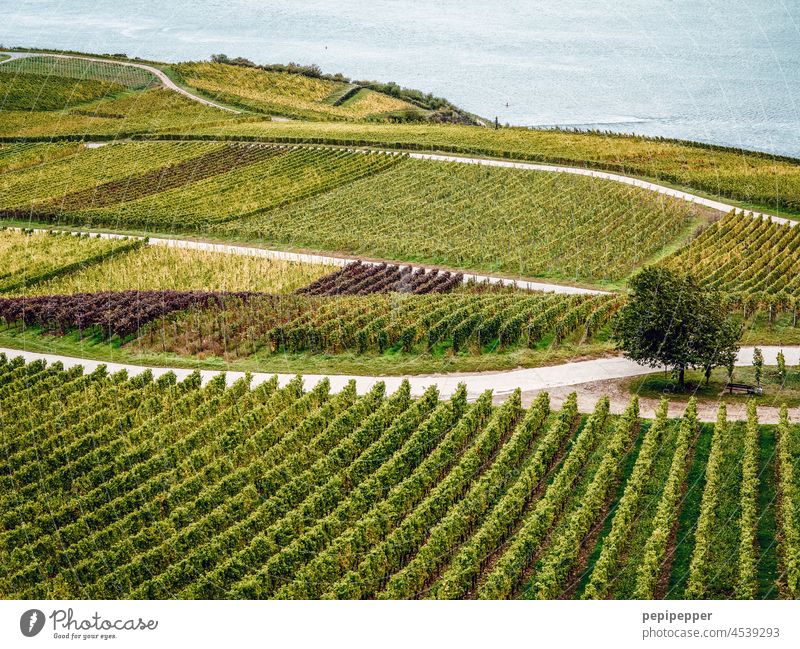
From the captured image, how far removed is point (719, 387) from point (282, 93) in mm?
92578

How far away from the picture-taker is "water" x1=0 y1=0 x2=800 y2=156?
8631 centimetres

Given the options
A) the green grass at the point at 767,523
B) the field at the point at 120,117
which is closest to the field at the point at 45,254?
the field at the point at 120,117

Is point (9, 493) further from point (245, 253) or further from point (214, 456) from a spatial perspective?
point (245, 253)

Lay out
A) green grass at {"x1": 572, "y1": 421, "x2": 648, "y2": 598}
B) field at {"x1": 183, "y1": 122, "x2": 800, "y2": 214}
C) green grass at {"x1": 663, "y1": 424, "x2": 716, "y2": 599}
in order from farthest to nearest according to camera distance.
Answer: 1. field at {"x1": 183, "y1": 122, "x2": 800, "y2": 214}
2. green grass at {"x1": 572, "y1": 421, "x2": 648, "y2": 598}
3. green grass at {"x1": 663, "y1": 424, "x2": 716, "y2": 599}

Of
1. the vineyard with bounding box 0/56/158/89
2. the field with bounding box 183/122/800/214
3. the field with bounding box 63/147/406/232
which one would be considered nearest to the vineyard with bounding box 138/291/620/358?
the field with bounding box 63/147/406/232

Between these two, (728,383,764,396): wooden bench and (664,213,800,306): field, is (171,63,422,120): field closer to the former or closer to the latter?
(664,213,800,306): field

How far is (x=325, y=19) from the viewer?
9469cm

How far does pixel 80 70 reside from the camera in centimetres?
12169

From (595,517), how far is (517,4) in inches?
3688

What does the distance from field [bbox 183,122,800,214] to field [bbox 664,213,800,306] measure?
618 cm

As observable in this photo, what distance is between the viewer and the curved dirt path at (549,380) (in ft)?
115

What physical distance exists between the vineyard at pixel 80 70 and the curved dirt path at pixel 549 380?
288ft

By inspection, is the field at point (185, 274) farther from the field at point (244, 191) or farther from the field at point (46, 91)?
the field at point (46, 91)

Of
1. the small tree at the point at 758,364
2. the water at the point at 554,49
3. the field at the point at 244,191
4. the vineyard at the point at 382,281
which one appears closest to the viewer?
the small tree at the point at 758,364
